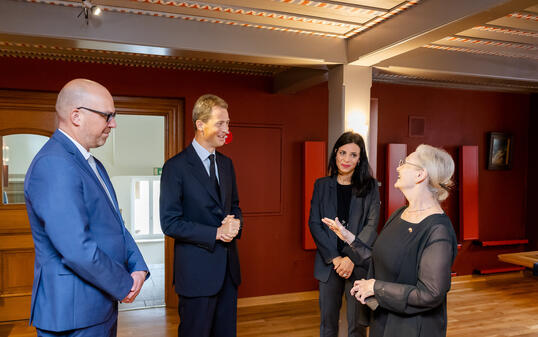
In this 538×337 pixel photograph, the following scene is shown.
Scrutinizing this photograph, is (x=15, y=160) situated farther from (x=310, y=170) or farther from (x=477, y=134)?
(x=477, y=134)

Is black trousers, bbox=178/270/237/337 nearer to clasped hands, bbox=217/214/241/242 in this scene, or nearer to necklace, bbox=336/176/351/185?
clasped hands, bbox=217/214/241/242

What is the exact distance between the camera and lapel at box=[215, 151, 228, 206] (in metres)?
2.44

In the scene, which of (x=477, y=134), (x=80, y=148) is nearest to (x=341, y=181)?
(x=80, y=148)

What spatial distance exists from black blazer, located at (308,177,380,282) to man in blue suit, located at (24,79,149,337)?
1.36m

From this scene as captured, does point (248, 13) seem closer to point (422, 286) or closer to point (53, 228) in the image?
point (53, 228)

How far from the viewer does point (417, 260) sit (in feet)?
5.73

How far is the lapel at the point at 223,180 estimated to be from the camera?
2.44 m

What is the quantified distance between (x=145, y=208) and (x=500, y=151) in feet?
20.3

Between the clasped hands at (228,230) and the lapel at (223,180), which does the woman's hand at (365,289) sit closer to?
the clasped hands at (228,230)

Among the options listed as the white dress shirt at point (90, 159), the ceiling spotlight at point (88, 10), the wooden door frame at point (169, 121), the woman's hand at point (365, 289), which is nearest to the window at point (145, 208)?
the wooden door frame at point (169, 121)

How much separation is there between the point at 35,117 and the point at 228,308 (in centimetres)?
317

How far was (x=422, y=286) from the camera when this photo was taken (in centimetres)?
168

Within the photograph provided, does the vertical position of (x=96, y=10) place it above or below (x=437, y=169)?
above

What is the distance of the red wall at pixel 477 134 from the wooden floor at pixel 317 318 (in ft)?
2.77
